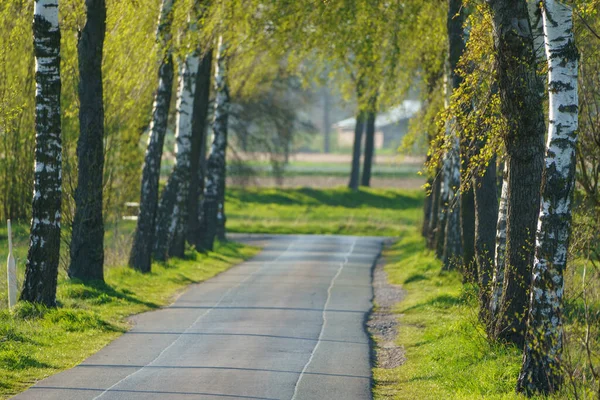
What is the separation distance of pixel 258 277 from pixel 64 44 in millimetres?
7575

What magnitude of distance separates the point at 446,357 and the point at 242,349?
112 inches

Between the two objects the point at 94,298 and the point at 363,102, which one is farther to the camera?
the point at 363,102

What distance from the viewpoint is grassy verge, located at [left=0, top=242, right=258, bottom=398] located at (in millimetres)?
12336

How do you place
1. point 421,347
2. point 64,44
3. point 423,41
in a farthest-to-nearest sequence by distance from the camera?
point 423,41 < point 64,44 < point 421,347

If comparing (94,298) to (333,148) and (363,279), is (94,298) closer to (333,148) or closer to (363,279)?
(363,279)

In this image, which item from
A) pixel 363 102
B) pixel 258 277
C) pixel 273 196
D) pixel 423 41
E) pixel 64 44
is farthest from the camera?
pixel 273 196

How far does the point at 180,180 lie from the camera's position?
26.0m

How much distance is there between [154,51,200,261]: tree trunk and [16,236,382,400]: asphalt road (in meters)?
2.13

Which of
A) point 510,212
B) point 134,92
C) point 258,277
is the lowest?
point 258,277

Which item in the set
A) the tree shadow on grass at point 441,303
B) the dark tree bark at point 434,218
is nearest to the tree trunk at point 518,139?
the tree shadow on grass at point 441,303

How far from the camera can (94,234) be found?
1925 cm

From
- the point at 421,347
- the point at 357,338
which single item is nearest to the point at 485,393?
the point at 421,347

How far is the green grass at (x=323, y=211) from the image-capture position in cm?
4612

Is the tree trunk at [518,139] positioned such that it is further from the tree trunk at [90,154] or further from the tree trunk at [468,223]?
the tree trunk at [90,154]
